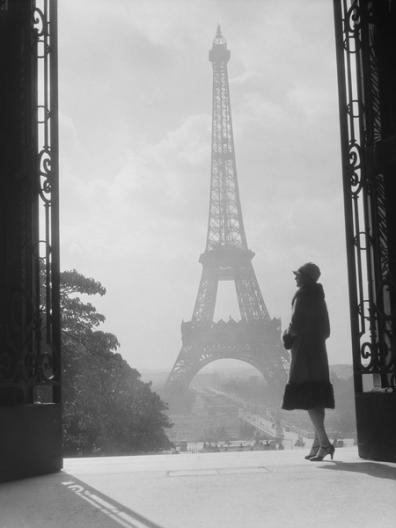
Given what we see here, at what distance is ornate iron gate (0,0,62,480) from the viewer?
17.7 ft

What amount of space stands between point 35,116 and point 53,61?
520mm

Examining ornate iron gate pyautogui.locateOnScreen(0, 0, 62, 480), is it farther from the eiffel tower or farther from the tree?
the eiffel tower

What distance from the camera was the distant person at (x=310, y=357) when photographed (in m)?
5.95

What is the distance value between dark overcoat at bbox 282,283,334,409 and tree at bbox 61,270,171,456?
35.8 feet

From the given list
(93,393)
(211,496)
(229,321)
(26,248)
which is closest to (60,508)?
(211,496)

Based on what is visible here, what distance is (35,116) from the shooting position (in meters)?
5.89

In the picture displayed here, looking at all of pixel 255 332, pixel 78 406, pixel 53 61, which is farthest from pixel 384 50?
pixel 255 332

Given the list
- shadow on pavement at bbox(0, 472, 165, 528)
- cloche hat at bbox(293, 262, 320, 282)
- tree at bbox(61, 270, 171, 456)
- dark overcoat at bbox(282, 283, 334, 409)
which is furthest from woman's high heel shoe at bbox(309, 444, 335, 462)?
tree at bbox(61, 270, 171, 456)

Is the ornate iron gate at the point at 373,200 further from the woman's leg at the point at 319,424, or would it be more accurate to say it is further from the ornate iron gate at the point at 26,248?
the ornate iron gate at the point at 26,248

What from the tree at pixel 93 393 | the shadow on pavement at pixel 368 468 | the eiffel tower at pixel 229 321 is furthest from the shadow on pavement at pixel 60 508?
the eiffel tower at pixel 229 321

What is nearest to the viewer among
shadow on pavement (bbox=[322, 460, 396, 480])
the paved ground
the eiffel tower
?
the paved ground

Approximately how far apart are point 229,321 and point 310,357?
117ft

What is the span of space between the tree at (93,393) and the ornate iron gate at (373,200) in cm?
1128

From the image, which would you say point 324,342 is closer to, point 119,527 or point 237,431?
point 119,527
